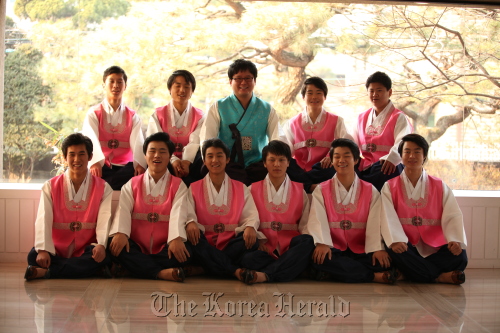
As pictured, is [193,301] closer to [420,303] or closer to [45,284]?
[45,284]

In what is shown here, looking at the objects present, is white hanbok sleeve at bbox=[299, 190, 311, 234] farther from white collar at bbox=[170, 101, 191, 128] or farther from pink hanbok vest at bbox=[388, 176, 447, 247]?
white collar at bbox=[170, 101, 191, 128]

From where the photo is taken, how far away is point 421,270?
3811 mm

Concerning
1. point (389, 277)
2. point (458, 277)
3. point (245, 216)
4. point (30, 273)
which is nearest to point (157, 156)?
point (245, 216)

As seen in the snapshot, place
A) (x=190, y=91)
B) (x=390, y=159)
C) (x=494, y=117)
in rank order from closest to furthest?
(x=390, y=159), (x=190, y=91), (x=494, y=117)

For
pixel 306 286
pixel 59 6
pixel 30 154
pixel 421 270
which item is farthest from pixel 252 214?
pixel 59 6

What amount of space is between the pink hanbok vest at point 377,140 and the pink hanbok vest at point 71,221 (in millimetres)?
1992

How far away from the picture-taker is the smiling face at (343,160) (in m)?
3.99

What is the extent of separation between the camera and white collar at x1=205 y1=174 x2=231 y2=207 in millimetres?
4004

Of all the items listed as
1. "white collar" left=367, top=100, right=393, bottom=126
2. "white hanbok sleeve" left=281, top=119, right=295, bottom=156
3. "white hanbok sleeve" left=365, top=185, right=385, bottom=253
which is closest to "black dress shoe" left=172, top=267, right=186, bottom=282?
Result: "white hanbok sleeve" left=365, top=185, right=385, bottom=253

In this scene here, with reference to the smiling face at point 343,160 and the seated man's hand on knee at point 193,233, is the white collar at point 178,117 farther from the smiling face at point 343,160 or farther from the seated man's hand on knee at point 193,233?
the smiling face at point 343,160

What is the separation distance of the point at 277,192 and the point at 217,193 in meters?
0.40

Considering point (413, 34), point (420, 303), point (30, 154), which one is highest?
point (413, 34)

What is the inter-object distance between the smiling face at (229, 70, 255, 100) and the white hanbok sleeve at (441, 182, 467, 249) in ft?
5.15

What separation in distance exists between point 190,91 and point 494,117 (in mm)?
2935
